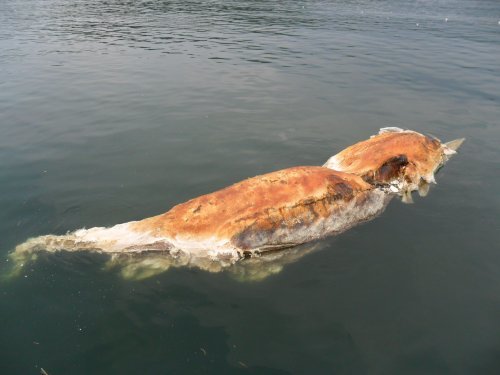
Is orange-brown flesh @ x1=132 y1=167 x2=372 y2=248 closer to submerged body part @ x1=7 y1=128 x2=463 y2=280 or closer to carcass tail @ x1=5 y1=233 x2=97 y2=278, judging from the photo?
submerged body part @ x1=7 y1=128 x2=463 y2=280

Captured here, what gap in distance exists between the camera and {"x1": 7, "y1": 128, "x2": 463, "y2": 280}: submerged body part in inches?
222

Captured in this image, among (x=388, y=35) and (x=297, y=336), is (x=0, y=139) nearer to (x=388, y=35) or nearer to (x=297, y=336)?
(x=297, y=336)

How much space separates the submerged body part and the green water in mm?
265

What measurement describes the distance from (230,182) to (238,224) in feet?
9.66

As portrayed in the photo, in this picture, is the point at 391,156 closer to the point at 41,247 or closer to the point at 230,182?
the point at 230,182

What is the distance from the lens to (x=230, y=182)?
8.52 metres

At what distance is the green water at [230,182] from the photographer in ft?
15.4

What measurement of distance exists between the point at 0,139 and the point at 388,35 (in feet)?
77.1

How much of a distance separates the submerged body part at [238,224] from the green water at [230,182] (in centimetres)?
26

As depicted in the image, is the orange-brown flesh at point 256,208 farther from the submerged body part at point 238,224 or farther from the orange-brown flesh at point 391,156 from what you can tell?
the orange-brown flesh at point 391,156

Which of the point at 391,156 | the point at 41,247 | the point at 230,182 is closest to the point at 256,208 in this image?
the point at 230,182

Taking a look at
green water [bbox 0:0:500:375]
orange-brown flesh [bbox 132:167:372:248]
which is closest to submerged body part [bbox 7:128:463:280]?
orange-brown flesh [bbox 132:167:372:248]

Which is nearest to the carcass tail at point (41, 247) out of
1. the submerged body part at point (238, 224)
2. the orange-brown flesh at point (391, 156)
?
the submerged body part at point (238, 224)

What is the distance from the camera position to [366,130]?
1107cm
